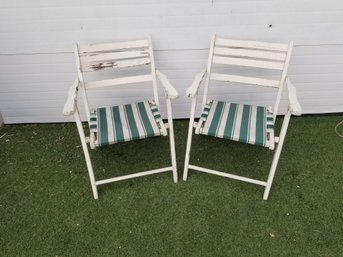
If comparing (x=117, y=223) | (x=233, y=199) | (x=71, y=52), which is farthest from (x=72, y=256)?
(x=71, y=52)

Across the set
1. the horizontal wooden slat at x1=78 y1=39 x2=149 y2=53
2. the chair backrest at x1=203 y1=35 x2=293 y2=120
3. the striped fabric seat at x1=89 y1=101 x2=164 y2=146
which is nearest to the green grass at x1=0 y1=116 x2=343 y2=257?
the striped fabric seat at x1=89 y1=101 x2=164 y2=146

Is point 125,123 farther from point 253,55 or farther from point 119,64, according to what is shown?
point 253,55

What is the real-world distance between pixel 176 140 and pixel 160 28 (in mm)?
1070

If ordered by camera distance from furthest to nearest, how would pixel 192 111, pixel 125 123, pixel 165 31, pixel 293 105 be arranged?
1. pixel 165 31
2. pixel 125 123
3. pixel 192 111
4. pixel 293 105

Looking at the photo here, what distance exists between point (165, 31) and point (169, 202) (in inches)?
56.4

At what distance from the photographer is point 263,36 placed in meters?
2.74

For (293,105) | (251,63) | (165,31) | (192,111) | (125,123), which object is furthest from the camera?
(165,31)

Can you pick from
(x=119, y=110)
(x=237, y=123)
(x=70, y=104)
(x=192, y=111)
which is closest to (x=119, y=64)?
(x=119, y=110)

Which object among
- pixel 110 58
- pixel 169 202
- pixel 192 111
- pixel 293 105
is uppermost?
pixel 110 58

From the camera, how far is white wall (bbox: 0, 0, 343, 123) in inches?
102

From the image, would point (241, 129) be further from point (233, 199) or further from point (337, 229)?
point (337, 229)

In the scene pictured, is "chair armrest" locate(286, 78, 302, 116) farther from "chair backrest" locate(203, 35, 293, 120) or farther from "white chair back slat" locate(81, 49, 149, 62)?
"white chair back slat" locate(81, 49, 149, 62)

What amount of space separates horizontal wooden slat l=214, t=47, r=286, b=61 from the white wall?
0.24 metres

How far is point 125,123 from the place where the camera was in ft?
7.98
